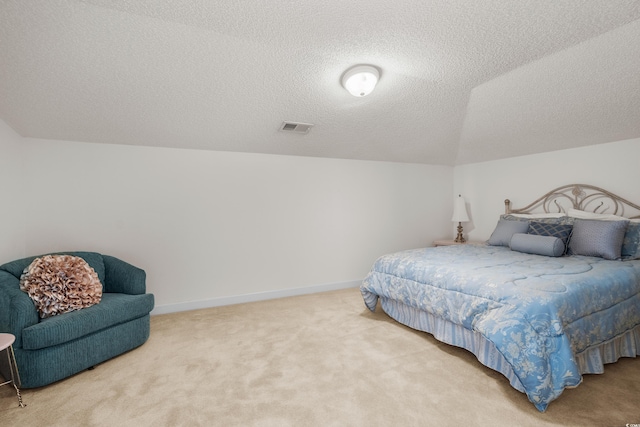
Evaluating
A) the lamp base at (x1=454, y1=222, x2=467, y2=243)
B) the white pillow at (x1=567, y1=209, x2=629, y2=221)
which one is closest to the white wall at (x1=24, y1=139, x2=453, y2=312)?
the lamp base at (x1=454, y1=222, x2=467, y2=243)

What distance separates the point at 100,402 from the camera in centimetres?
188

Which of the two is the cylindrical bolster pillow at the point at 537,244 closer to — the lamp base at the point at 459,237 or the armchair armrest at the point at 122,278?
the lamp base at the point at 459,237

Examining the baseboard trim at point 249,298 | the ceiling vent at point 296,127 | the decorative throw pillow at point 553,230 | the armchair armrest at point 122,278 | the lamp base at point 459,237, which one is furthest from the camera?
the lamp base at point 459,237

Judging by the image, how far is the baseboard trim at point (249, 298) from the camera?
3.48 metres

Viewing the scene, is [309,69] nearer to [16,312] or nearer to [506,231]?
[16,312]

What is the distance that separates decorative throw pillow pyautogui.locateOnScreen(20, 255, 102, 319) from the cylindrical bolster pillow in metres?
3.94

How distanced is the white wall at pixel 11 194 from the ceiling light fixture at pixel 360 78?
9.66ft

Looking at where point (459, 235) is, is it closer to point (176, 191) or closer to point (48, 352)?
point (176, 191)

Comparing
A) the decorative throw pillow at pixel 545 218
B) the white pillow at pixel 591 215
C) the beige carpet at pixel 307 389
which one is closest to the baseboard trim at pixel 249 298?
the beige carpet at pixel 307 389

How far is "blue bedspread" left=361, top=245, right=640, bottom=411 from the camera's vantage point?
1.73 metres

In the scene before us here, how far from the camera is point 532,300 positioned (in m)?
1.87

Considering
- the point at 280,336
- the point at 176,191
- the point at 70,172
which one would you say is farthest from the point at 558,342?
the point at 70,172

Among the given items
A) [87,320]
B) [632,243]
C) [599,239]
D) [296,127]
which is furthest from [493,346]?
[87,320]

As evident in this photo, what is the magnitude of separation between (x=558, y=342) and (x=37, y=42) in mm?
3660
